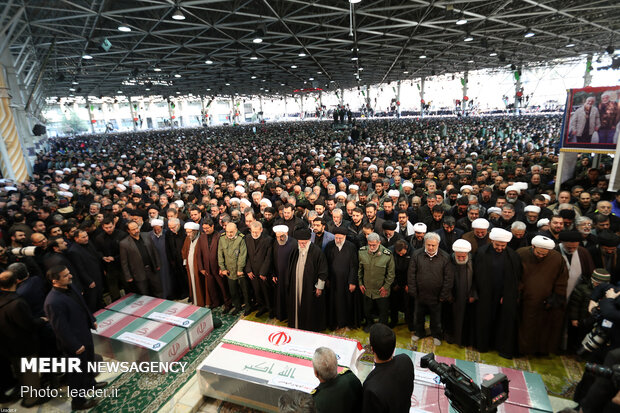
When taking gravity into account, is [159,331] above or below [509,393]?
above

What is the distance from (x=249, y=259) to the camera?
17.3 ft

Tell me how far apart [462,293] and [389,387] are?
256cm

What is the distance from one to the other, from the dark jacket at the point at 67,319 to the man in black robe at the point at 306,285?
8.70ft

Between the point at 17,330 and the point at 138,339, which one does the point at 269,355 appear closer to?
the point at 138,339

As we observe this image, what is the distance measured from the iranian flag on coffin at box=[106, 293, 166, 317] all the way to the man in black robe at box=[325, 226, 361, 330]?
2.78 meters

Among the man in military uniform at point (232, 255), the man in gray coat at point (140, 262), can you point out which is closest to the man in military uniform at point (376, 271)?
the man in military uniform at point (232, 255)

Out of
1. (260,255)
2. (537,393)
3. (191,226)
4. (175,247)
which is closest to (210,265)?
(191,226)

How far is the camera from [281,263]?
4969 millimetres

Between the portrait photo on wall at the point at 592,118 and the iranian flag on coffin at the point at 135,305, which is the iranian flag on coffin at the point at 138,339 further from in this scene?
the portrait photo on wall at the point at 592,118

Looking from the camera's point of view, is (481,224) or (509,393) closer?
(509,393)

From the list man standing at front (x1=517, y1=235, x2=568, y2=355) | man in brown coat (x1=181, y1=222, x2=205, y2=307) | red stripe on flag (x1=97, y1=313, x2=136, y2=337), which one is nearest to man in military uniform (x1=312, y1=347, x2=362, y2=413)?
man standing at front (x1=517, y1=235, x2=568, y2=355)

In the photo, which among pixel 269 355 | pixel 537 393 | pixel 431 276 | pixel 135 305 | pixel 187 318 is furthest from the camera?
pixel 135 305

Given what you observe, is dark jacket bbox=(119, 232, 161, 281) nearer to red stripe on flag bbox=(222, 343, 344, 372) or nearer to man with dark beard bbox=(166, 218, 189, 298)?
man with dark beard bbox=(166, 218, 189, 298)

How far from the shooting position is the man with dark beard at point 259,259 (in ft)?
16.8
